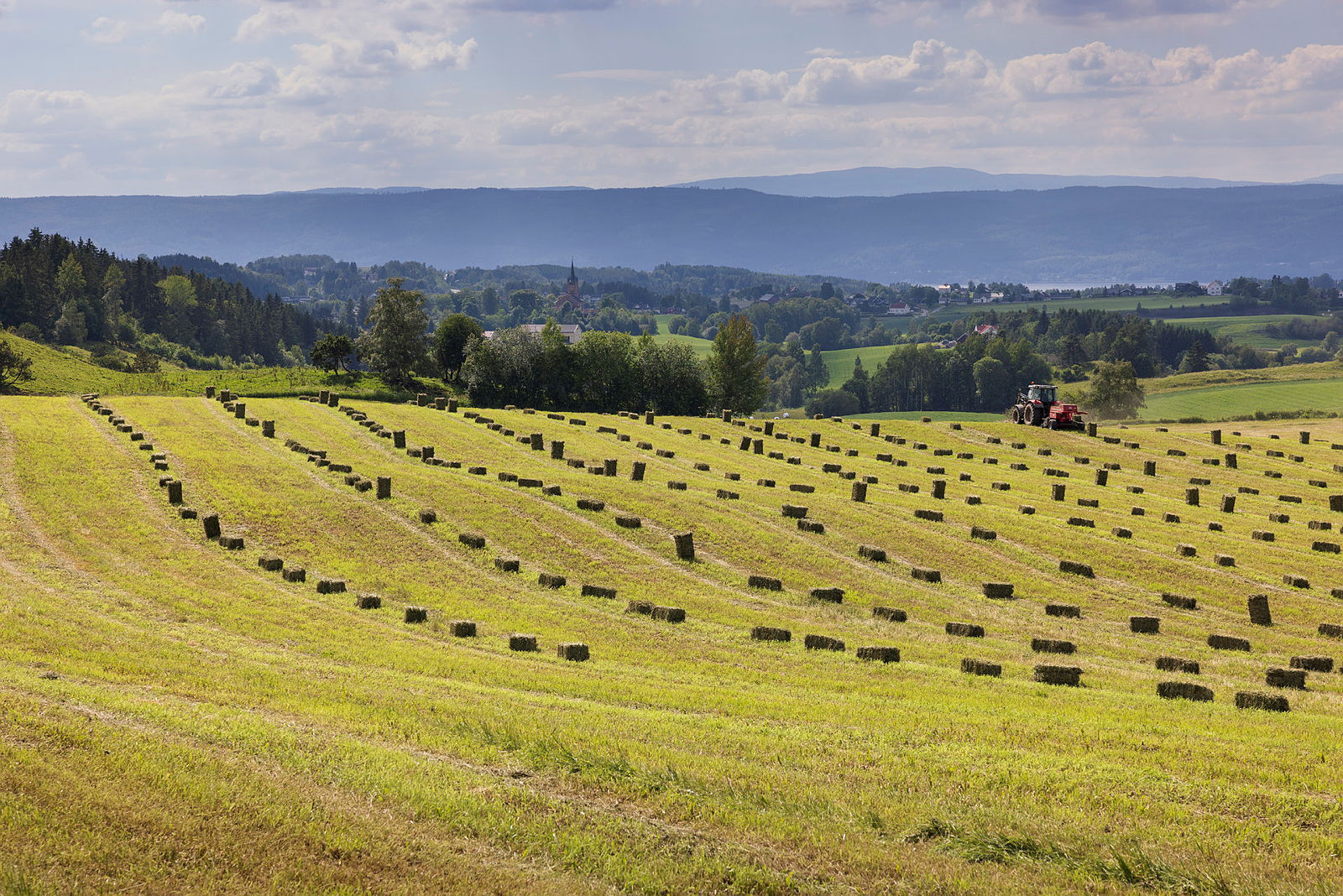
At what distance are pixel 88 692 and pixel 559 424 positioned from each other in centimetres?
6477

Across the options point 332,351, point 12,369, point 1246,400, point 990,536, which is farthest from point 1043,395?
point 12,369

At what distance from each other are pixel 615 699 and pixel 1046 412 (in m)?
85.3

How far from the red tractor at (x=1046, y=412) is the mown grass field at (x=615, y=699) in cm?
4277

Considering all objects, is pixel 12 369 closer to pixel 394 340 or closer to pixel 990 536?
pixel 394 340

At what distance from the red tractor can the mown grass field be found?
4277cm

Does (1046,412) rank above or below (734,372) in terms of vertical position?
below

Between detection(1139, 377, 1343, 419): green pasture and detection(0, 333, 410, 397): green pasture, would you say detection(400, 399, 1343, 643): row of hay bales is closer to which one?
detection(0, 333, 410, 397): green pasture

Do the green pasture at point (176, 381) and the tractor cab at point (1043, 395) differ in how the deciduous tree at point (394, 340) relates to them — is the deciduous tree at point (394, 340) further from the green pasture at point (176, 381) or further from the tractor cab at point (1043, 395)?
the tractor cab at point (1043, 395)

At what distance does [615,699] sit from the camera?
22.8 meters

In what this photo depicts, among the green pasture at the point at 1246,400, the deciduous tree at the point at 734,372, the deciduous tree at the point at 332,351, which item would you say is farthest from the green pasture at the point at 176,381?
the green pasture at the point at 1246,400

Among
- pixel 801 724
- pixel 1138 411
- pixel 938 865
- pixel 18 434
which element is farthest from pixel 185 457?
pixel 1138 411

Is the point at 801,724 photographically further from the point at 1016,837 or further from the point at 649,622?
the point at 649,622

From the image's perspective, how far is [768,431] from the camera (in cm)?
8775

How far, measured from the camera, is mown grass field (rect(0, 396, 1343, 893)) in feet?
47.2
